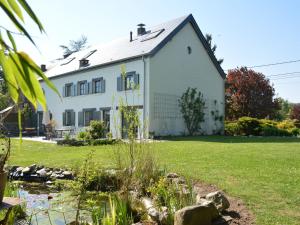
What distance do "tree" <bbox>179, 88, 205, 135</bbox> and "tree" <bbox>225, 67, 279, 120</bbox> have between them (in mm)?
9428

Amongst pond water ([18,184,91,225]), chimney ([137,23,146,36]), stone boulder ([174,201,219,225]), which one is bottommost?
pond water ([18,184,91,225])

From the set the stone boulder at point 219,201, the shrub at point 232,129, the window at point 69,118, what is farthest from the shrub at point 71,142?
the stone boulder at point 219,201

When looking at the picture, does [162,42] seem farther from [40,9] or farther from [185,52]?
[40,9]

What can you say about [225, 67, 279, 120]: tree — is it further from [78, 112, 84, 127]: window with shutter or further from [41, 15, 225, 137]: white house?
[78, 112, 84, 127]: window with shutter

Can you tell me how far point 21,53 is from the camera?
2.92 ft

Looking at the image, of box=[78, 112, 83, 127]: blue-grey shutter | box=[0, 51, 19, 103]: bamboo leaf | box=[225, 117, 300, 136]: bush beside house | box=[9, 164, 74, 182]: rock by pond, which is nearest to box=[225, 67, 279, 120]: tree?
box=[225, 117, 300, 136]: bush beside house

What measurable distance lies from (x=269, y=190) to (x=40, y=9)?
202 inches

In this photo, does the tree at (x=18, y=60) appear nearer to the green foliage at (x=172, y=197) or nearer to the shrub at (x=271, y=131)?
the green foliage at (x=172, y=197)

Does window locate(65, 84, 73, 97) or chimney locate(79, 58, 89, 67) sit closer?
chimney locate(79, 58, 89, 67)

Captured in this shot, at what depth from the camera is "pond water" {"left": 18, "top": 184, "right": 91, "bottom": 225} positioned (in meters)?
5.24

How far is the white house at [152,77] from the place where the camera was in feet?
69.4

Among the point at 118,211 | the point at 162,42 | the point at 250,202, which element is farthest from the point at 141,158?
the point at 162,42

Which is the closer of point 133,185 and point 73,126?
point 133,185

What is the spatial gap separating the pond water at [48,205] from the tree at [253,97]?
25.1 meters
